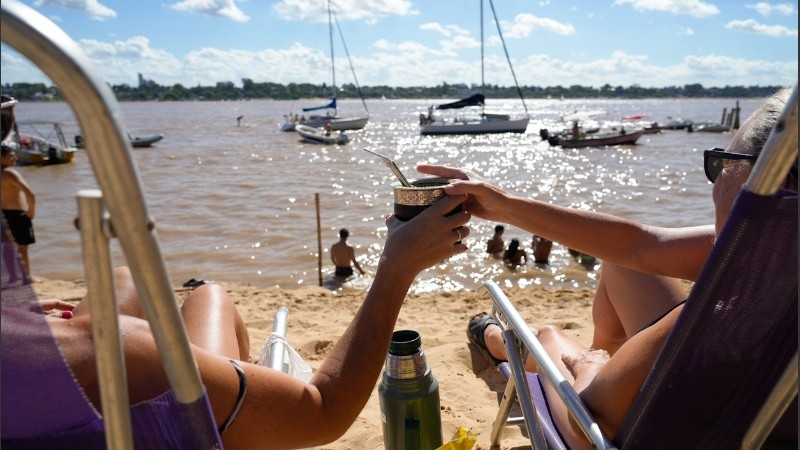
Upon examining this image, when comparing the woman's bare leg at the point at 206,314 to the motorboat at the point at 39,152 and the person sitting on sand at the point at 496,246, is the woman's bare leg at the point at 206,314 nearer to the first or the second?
the person sitting on sand at the point at 496,246

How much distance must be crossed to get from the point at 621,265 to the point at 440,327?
276 centimetres

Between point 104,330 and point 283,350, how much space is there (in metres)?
1.42

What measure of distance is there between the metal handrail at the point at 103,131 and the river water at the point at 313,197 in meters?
0.06

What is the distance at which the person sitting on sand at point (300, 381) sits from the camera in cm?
100

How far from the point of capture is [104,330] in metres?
0.80

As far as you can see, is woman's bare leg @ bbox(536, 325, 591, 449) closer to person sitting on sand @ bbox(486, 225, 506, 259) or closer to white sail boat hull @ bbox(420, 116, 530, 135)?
person sitting on sand @ bbox(486, 225, 506, 259)

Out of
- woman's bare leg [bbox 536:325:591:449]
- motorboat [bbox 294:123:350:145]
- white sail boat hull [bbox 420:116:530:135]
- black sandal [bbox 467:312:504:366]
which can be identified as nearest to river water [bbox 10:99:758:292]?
motorboat [bbox 294:123:350:145]

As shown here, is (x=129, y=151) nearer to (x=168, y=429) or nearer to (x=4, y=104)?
(x=168, y=429)

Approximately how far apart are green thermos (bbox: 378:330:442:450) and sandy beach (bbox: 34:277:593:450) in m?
1.04

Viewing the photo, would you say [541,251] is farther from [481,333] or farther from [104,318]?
[104,318]

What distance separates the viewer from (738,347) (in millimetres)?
1232

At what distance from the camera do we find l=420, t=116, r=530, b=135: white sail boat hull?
34.2 meters

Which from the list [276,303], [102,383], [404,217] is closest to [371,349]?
[404,217]

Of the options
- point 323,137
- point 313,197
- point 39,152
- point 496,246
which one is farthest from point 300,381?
point 323,137
